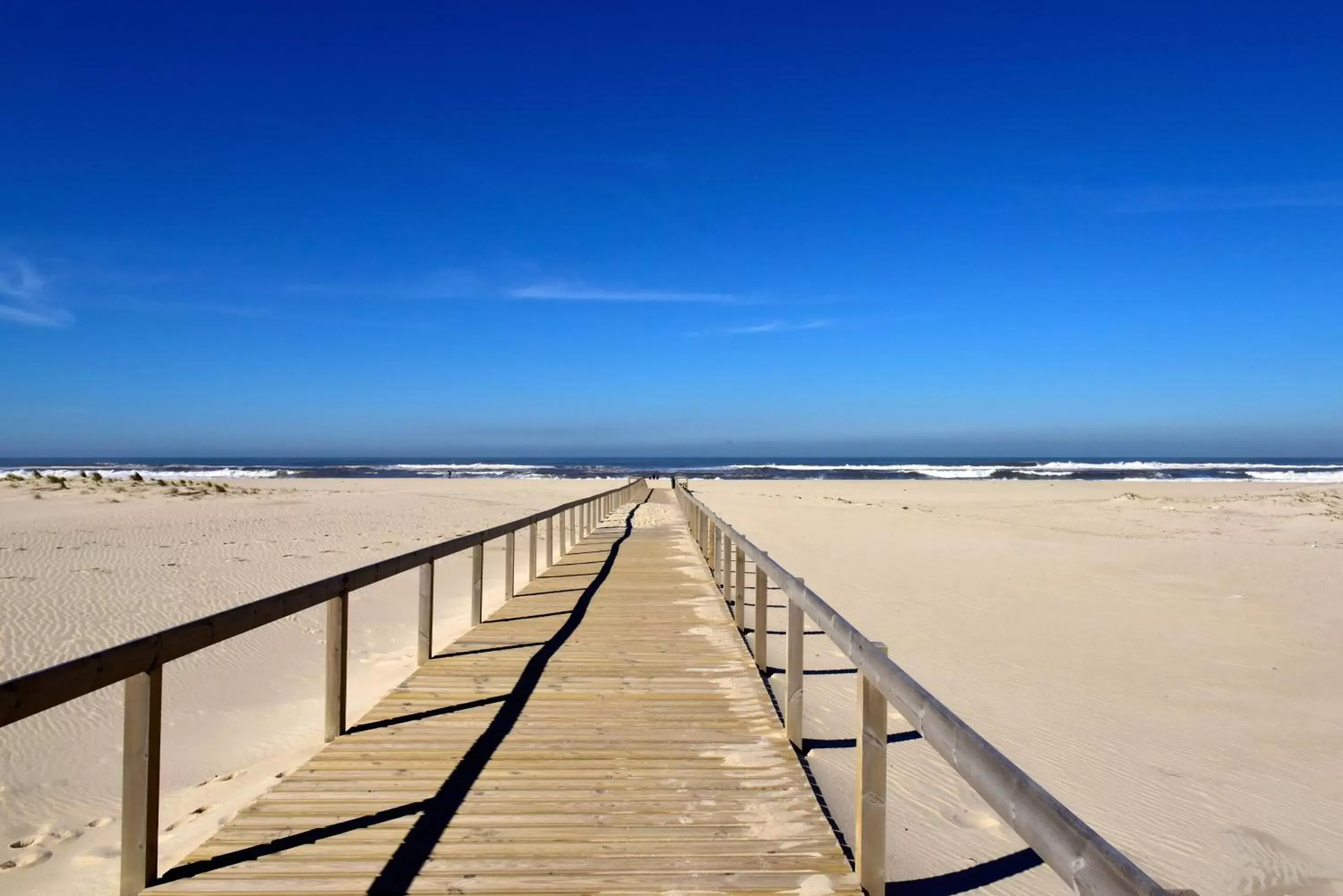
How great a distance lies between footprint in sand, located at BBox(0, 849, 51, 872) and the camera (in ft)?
13.3

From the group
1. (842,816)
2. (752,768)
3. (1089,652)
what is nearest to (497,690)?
(752,768)

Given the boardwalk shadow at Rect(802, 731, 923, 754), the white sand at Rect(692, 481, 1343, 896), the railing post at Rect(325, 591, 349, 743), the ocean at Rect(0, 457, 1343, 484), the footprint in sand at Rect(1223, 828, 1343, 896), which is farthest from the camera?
the ocean at Rect(0, 457, 1343, 484)

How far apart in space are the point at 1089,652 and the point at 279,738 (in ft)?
25.5

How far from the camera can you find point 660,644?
23.8ft

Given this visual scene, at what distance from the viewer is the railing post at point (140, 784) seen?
3078 mm

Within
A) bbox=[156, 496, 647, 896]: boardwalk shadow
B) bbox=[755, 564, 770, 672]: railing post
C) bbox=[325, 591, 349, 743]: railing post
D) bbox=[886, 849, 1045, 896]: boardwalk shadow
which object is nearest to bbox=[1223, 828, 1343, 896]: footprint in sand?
bbox=[886, 849, 1045, 896]: boardwalk shadow

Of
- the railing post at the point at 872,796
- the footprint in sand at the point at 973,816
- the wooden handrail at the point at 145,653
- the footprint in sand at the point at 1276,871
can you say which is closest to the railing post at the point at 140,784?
the wooden handrail at the point at 145,653

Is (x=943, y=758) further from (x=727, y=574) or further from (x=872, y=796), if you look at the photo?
(x=727, y=574)

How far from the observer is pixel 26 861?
4.14 meters

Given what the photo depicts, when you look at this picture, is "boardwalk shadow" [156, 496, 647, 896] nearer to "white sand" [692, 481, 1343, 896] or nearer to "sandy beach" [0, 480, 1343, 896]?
"sandy beach" [0, 480, 1343, 896]

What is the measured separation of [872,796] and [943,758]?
34 cm

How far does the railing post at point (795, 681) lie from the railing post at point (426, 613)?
296 cm

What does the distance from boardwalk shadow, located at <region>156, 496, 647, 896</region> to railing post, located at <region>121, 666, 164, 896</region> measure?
0.40 ft

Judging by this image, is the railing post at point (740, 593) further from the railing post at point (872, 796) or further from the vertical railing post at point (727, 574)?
the railing post at point (872, 796)
